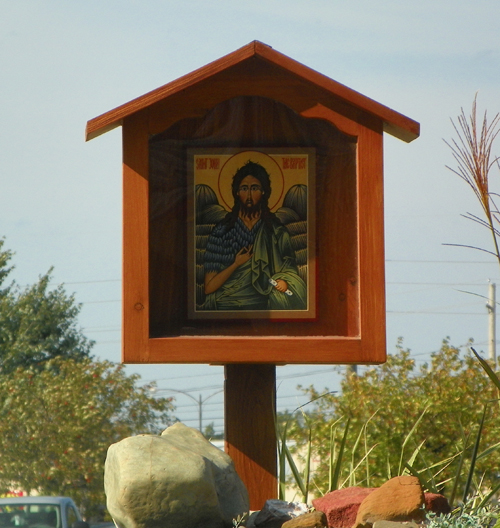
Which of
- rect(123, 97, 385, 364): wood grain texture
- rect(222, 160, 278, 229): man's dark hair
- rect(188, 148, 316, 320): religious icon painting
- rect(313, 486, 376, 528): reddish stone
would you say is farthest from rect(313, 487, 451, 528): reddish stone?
rect(222, 160, 278, 229): man's dark hair

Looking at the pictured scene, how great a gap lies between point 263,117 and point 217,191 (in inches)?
14.7

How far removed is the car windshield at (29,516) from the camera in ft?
32.0

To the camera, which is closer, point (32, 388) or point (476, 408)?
point (476, 408)

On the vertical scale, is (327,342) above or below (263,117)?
below

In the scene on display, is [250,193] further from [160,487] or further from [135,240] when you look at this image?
[160,487]

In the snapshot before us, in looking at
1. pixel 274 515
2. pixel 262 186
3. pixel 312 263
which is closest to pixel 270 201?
pixel 262 186

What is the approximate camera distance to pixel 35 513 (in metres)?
9.98

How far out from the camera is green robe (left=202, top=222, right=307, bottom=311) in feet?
11.7

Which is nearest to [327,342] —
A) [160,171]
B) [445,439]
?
[160,171]

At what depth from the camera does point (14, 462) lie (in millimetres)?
19703

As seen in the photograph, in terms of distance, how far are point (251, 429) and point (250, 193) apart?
997mm

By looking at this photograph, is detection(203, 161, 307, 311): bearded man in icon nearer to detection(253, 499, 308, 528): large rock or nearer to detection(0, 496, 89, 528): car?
detection(253, 499, 308, 528): large rock

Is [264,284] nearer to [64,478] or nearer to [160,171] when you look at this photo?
[160,171]

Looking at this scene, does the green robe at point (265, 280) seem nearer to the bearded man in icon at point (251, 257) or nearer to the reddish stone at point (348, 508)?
the bearded man in icon at point (251, 257)
